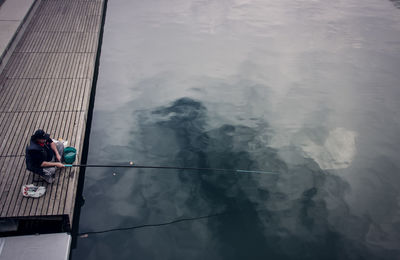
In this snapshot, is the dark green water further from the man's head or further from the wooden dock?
the man's head

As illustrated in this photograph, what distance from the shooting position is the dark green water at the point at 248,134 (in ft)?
17.0

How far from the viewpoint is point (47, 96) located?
255 inches

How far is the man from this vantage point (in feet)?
14.6

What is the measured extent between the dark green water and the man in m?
1.13

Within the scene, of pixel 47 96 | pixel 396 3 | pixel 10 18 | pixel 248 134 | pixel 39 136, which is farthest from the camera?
pixel 396 3

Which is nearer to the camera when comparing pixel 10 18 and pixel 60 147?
pixel 60 147

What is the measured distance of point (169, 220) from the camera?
541cm

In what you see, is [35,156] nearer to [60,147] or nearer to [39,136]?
[39,136]

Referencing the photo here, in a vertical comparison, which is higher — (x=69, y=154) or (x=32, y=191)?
(x=69, y=154)

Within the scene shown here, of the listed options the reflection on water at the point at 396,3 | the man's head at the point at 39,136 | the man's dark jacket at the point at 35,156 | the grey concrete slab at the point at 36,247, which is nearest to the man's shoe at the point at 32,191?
the man's dark jacket at the point at 35,156

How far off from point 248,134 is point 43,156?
4.47m

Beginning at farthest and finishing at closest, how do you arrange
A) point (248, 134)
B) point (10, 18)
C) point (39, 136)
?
point (10, 18) → point (248, 134) → point (39, 136)

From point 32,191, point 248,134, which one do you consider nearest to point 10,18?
point 32,191

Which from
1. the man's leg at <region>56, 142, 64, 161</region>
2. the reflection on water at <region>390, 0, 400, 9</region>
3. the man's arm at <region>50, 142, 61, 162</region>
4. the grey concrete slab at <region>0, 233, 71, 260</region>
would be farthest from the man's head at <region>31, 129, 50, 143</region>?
the reflection on water at <region>390, 0, 400, 9</region>
